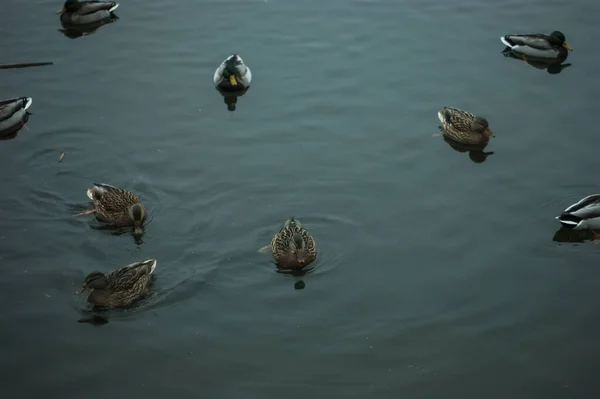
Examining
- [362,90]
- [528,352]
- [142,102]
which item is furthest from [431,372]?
[142,102]

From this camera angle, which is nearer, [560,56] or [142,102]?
[142,102]

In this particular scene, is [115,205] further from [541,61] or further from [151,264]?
[541,61]

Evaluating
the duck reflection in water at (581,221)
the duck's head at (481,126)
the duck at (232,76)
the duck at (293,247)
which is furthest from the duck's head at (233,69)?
the duck reflection in water at (581,221)

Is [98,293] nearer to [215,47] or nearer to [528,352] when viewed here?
[528,352]

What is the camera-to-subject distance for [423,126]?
45.3 ft

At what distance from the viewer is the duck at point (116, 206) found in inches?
453

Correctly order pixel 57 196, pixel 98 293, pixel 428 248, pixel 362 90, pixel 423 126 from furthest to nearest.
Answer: pixel 362 90 → pixel 423 126 → pixel 57 196 → pixel 428 248 → pixel 98 293

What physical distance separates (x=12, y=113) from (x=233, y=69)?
3.74 metres

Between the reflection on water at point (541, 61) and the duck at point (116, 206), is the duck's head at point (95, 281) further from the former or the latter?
the reflection on water at point (541, 61)

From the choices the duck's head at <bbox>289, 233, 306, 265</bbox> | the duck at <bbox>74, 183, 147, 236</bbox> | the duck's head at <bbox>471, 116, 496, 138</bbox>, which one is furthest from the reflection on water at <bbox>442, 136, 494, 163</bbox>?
the duck at <bbox>74, 183, 147, 236</bbox>

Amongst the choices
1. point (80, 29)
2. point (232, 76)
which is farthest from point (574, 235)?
point (80, 29)

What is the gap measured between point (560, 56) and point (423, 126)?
148 inches

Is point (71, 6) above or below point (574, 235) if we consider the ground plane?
above

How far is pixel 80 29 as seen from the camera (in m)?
17.5
